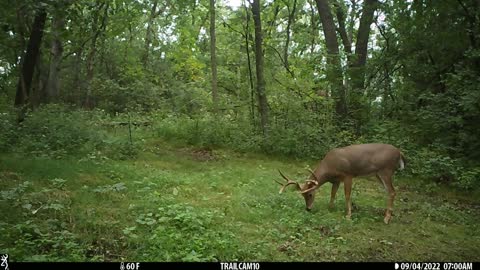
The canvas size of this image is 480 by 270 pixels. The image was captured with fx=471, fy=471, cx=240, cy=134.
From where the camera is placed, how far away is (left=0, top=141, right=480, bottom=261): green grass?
572 cm

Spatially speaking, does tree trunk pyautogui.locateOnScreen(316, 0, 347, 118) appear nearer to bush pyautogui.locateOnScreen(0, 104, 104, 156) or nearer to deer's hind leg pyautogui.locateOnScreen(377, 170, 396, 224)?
deer's hind leg pyautogui.locateOnScreen(377, 170, 396, 224)

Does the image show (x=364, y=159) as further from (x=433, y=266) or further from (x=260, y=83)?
(x=260, y=83)

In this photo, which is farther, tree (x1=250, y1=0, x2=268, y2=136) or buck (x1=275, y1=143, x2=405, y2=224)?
tree (x1=250, y1=0, x2=268, y2=136)

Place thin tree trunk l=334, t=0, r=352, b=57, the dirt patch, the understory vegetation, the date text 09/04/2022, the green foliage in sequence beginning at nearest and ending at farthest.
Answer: the date text 09/04/2022 → the understory vegetation → the green foliage → the dirt patch → thin tree trunk l=334, t=0, r=352, b=57


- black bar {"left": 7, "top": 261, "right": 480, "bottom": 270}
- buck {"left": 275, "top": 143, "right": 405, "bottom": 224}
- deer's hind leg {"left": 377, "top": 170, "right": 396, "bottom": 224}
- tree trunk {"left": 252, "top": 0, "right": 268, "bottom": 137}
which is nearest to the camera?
black bar {"left": 7, "top": 261, "right": 480, "bottom": 270}

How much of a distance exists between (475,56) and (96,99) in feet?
56.1

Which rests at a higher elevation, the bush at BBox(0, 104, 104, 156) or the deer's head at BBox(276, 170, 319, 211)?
the bush at BBox(0, 104, 104, 156)

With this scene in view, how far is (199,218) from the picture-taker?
6832 millimetres

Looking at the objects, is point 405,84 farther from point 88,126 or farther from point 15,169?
point 15,169

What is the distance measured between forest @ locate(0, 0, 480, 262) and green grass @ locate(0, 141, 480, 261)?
0.10 feet

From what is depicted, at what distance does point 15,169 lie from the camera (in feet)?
28.0

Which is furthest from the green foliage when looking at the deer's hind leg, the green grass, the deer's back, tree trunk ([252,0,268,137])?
the deer's hind leg

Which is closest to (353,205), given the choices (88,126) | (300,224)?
(300,224)

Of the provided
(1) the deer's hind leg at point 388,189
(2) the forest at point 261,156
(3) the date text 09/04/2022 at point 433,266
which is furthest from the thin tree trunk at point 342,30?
(3) the date text 09/04/2022 at point 433,266
